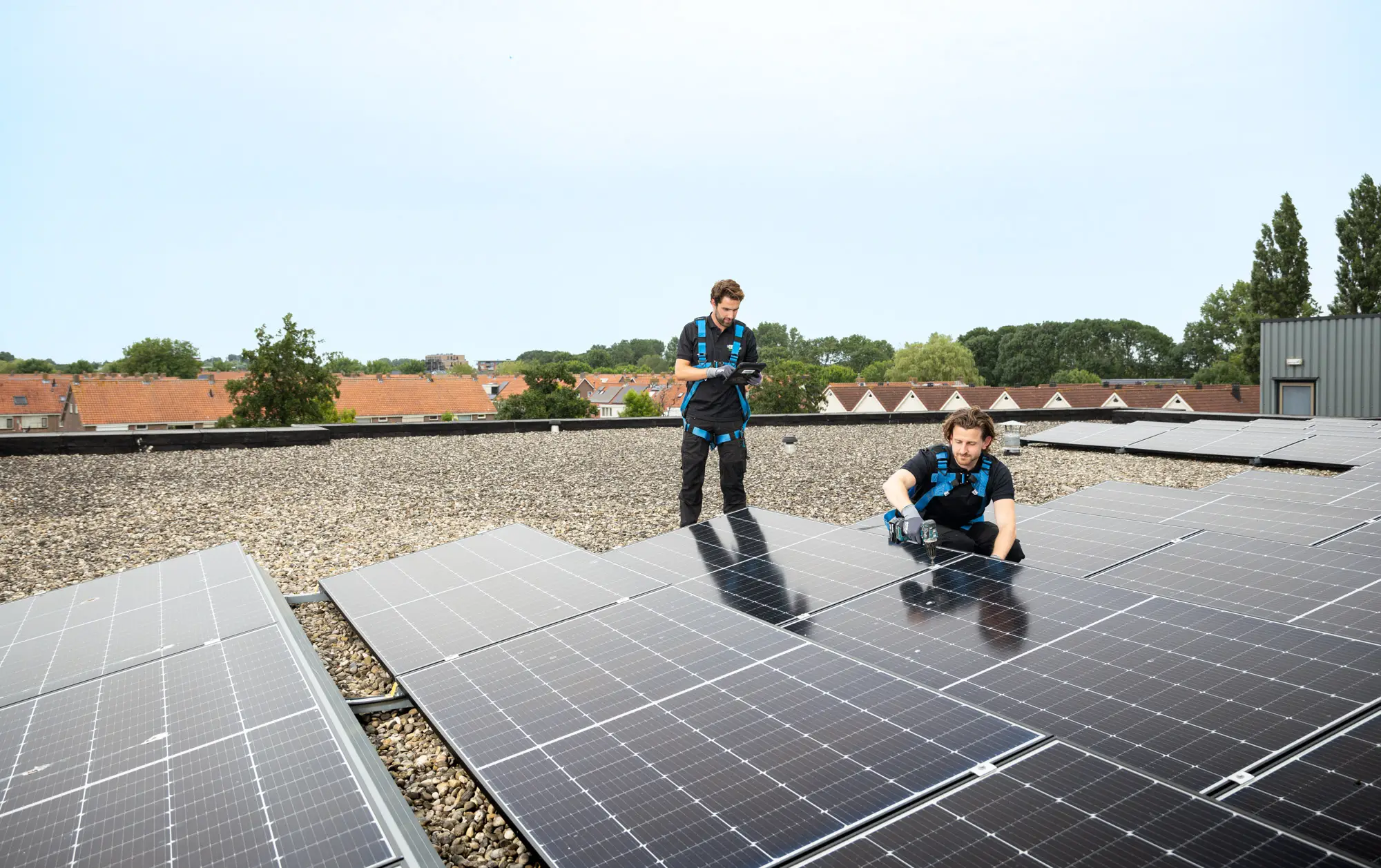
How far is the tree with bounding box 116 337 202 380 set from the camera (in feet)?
398

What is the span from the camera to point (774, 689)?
3.31 metres

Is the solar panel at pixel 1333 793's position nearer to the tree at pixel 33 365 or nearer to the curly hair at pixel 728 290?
the curly hair at pixel 728 290

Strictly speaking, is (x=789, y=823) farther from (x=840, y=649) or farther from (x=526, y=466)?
(x=526, y=466)

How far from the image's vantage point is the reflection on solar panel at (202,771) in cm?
253

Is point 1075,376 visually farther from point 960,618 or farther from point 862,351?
point 960,618

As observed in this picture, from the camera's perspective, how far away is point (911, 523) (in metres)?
5.23

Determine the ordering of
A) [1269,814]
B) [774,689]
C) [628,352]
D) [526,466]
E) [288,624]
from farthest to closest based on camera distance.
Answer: [628,352] → [526,466] → [288,624] → [774,689] → [1269,814]

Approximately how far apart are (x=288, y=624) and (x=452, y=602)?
0.93m

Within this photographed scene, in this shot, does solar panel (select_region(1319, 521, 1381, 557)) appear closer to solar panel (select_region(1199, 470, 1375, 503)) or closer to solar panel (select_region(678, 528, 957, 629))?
solar panel (select_region(1199, 470, 1375, 503))

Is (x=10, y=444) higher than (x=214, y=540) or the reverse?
higher

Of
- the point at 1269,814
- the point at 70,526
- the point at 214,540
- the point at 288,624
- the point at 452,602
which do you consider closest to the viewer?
the point at 1269,814

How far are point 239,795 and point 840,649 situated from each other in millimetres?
2457

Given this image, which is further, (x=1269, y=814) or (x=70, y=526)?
(x=70, y=526)

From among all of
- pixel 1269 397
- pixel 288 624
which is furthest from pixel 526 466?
pixel 1269 397
